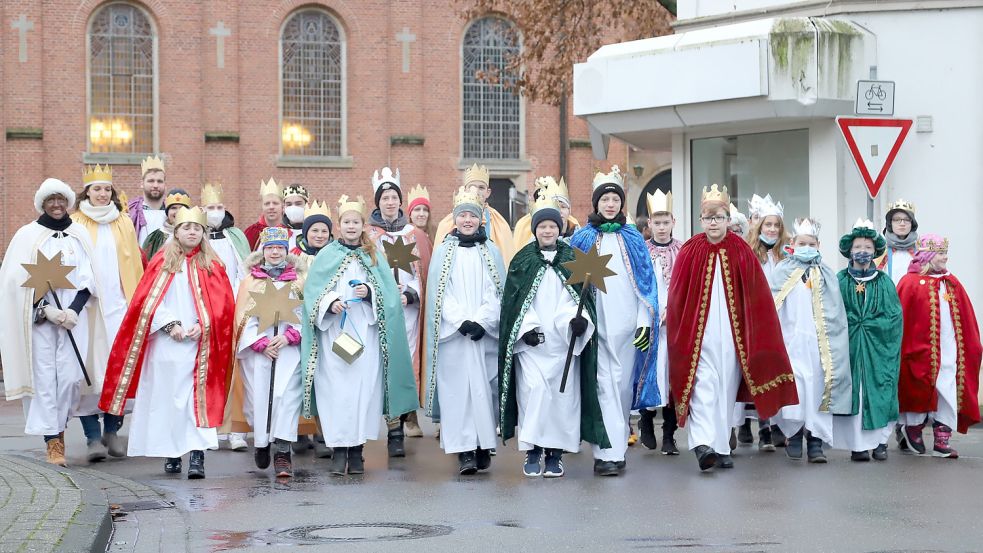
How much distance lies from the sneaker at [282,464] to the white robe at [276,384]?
0.12m

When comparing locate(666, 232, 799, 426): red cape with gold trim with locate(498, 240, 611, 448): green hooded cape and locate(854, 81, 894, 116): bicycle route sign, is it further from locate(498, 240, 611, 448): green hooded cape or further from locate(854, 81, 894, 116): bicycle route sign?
locate(854, 81, 894, 116): bicycle route sign

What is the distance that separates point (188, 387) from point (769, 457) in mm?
4259

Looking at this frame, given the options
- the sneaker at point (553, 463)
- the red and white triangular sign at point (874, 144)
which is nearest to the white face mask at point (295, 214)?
the sneaker at point (553, 463)

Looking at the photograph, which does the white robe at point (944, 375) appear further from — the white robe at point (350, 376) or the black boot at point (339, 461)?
the black boot at point (339, 461)

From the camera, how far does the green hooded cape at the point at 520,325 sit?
11.1 m

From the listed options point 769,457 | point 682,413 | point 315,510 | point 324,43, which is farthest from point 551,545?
point 324,43

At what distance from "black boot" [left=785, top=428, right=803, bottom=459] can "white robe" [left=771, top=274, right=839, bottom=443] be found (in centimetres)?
6

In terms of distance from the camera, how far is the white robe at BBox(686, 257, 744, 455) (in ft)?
36.9

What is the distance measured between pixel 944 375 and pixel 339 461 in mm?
4579

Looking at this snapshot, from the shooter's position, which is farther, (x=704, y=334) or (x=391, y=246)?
(x=391, y=246)

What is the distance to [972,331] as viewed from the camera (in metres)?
12.5

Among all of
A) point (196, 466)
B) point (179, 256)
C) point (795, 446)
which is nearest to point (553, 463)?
point (795, 446)

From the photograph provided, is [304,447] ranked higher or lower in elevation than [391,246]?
lower

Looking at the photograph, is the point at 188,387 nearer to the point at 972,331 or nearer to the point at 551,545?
the point at 551,545
